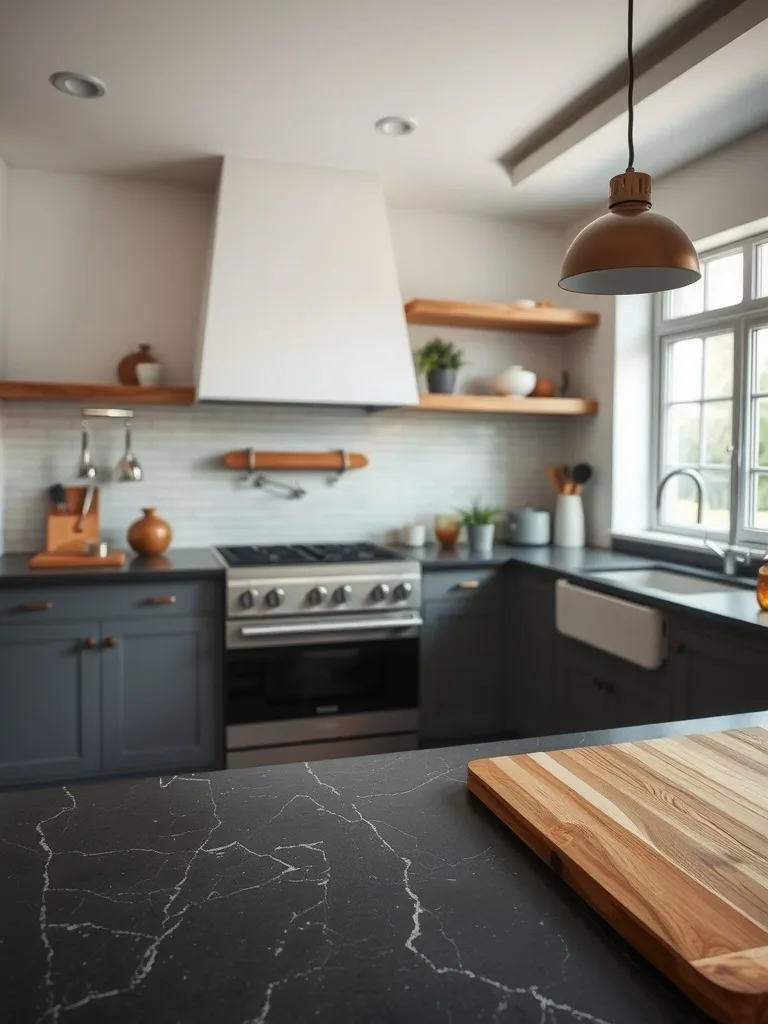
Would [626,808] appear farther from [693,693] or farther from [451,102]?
[451,102]

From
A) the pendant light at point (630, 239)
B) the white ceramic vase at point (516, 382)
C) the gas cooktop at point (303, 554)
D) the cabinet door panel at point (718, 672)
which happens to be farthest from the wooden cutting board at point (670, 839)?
the white ceramic vase at point (516, 382)

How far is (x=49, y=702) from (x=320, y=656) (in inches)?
42.2

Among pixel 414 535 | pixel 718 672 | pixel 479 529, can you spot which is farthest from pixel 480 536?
pixel 718 672

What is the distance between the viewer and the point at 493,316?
394 cm

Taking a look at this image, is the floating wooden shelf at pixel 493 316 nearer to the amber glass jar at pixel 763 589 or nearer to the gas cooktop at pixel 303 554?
the gas cooktop at pixel 303 554

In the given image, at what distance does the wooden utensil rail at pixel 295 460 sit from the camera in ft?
12.7

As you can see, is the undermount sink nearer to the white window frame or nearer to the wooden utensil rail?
the white window frame

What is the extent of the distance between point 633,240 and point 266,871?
1.22 metres

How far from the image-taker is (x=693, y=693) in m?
2.51

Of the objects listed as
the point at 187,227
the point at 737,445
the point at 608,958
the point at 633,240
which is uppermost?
the point at 187,227

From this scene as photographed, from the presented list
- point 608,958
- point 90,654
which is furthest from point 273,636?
point 608,958

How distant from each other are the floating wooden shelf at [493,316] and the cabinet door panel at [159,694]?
1.79 metres

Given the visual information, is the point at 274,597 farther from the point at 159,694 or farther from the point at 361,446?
the point at 361,446

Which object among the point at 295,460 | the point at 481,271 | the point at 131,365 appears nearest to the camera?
the point at 131,365
